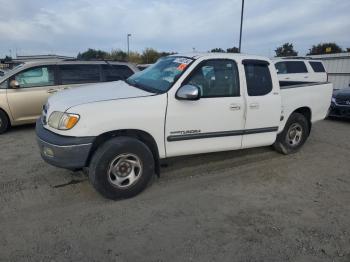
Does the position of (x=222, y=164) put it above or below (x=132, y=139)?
below

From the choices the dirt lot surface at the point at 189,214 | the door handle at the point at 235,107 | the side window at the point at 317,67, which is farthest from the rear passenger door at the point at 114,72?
the side window at the point at 317,67

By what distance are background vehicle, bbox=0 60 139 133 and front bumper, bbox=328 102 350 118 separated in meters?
6.81

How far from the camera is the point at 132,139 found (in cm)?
395

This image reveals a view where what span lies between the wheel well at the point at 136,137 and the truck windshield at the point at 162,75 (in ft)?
2.02

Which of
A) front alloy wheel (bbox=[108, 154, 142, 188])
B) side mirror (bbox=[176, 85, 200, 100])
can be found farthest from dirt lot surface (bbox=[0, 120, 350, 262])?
side mirror (bbox=[176, 85, 200, 100])

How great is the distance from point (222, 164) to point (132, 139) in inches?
79.3

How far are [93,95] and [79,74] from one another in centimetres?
440

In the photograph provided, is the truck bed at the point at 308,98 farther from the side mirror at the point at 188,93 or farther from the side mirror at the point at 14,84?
the side mirror at the point at 14,84

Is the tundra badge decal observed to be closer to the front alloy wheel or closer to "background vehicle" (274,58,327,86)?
the front alloy wheel

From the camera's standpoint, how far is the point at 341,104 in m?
9.65

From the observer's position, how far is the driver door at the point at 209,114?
167 inches

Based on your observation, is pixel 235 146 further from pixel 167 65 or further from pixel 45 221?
pixel 45 221

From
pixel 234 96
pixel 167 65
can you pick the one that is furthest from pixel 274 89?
pixel 167 65

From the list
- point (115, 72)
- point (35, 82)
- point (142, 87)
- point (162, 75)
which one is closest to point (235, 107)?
point (162, 75)
